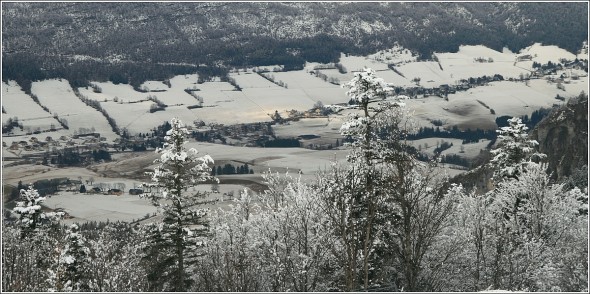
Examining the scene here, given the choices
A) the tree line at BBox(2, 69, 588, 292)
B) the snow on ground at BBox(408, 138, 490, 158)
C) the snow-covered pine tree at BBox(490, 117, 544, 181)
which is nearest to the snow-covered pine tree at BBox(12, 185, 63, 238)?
the tree line at BBox(2, 69, 588, 292)

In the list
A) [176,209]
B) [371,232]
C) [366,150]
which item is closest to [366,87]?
[366,150]

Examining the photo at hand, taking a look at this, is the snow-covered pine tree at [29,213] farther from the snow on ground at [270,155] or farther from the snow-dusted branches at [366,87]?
the snow on ground at [270,155]

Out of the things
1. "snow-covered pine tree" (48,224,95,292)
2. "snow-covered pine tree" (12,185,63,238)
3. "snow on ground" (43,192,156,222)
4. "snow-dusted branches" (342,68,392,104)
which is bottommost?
"snow on ground" (43,192,156,222)

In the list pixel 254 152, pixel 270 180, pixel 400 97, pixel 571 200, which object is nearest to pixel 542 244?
pixel 571 200

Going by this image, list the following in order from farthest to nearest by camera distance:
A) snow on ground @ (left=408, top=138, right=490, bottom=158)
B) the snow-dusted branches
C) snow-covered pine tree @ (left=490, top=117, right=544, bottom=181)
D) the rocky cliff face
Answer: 1. snow on ground @ (left=408, top=138, right=490, bottom=158)
2. the rocky cliff face
3. snow-covered pine tree @ (left=490, top=117, right=544, bottom=181)
4. the snow-dusted branches

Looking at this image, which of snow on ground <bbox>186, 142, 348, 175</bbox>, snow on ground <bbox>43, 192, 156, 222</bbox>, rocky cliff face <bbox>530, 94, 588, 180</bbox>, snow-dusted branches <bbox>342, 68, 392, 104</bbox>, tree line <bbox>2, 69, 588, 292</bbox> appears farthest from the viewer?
snow on ground <bbox>186, 142, 348, 175</bbox>

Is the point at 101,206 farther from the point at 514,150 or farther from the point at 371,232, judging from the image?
the point at 371,232

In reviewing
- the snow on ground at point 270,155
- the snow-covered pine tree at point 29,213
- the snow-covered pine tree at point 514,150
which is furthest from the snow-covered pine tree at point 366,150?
the snow on ground at point 270,155

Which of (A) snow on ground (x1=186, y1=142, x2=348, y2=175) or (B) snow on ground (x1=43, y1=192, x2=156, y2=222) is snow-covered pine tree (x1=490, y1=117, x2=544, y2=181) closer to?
(B) snow on ground (x1=43, y1=192, x2=156, y2=222)
